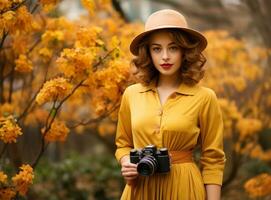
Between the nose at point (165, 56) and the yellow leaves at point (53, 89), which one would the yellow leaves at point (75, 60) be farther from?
the nose at point (165, 56)

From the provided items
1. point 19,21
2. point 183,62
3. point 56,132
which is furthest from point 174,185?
point 19,21

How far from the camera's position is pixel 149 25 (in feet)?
9.83

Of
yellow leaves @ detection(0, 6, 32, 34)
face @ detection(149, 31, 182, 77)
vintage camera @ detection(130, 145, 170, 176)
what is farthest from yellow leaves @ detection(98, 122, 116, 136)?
vintage camera @ detection(130, 145, 170, 176)

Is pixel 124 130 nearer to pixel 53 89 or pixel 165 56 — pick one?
pixel 165 56

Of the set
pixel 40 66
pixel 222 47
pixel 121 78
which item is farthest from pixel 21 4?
pixel 222 47

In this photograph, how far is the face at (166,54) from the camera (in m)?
2.97

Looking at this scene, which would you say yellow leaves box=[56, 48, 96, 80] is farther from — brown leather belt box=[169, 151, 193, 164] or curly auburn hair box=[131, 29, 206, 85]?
brown leather belt box=[169, 151, 193, 164]

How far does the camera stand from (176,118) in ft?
9.36

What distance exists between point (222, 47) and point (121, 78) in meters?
3.04

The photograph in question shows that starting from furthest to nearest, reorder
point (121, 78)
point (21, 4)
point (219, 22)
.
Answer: point (219, 22) → point (121, 78) → point (21, 4)

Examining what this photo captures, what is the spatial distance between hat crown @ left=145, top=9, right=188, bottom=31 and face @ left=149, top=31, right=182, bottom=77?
6 cm

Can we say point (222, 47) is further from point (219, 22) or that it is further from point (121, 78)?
point (219, 22)

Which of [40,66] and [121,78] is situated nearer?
[121,78]

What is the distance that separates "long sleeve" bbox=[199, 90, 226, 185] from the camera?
2904mm
